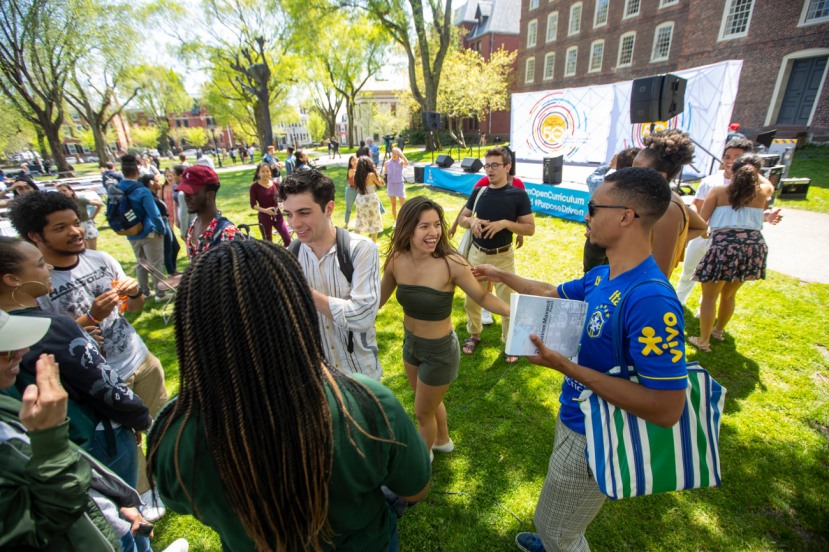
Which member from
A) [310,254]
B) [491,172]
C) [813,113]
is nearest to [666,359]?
[310,254]

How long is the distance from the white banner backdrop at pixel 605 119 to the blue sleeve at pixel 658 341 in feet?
37.6

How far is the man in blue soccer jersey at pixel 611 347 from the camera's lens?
1470mm

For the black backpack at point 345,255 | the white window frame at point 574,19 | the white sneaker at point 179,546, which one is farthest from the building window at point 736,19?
the white sneaker at point 179,546

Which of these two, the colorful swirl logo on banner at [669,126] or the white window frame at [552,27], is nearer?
the colorful swirl logo on banner at [669,126]

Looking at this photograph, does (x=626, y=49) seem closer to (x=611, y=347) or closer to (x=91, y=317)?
(x=611, y=347)

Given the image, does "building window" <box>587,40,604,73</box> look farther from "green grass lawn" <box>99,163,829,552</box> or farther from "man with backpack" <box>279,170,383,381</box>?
"man with backpack" <box>279,170,383,381</box>

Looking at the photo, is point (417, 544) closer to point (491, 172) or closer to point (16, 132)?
point (491, 172)

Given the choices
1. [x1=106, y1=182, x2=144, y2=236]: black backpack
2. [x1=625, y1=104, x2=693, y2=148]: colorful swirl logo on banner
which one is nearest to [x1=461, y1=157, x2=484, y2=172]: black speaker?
[x1=625, y1=104, x2=693, y2=148]: colorful swirl logo on banner

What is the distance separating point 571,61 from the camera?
31.0 metres

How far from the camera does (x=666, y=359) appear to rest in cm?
145

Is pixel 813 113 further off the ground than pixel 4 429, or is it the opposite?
pixel 813 113

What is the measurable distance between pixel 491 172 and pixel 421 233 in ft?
6.29

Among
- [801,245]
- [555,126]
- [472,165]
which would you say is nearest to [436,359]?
[801,245]

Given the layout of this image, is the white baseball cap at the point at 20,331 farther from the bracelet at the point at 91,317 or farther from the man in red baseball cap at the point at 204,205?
the man in red baseball cap at the point at 204,205
